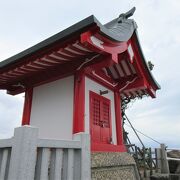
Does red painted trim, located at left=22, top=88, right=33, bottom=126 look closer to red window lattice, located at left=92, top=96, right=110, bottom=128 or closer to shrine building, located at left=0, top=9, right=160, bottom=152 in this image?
shrine building, located at left=0, top=9, right=160, bottom=152

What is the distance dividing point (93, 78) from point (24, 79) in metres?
2.11

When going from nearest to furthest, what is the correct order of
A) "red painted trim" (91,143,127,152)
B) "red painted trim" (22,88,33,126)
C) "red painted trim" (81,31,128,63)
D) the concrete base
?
"red painted trim" (81,31,128,63) < the concrete base < "red painted trim" (91,143,127,152) < "red painted trim" (22,88,33,126)

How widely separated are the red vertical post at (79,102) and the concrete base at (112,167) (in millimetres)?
671

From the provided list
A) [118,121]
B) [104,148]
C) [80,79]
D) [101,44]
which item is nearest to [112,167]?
[104,148]

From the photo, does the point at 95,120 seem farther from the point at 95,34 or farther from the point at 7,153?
the point at 7,153

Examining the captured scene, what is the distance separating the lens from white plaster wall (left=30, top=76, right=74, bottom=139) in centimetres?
462

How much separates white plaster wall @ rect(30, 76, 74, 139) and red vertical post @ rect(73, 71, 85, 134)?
23 centimetres

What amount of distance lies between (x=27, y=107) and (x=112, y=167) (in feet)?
9.50

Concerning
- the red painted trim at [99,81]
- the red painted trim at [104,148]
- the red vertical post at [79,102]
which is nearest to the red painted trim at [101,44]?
the red vertical post at [79,102]

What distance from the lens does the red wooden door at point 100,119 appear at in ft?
15.8

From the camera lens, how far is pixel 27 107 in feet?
18.3

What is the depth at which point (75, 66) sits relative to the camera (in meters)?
4.63

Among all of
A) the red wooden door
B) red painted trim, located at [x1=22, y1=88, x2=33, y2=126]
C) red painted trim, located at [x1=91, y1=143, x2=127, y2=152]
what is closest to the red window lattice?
the red wooden door

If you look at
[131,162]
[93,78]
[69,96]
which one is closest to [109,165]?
[131,162]
